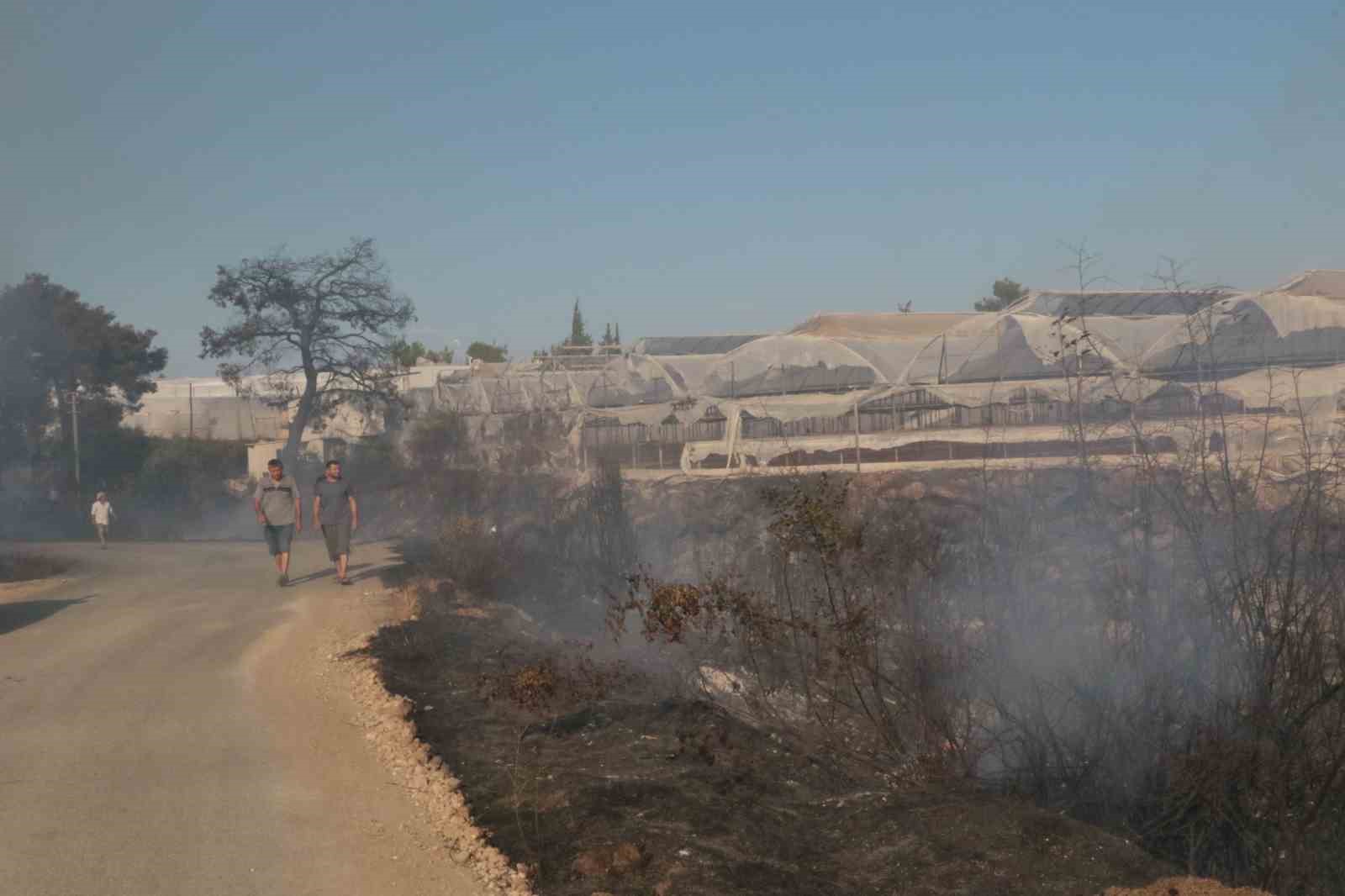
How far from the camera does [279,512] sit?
15117mm

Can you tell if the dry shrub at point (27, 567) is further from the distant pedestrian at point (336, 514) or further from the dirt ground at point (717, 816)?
the dirt ground at point (717, 816)

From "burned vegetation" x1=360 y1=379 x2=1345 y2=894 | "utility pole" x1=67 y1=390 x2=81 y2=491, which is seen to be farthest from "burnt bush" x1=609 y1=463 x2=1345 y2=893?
"utility pole" x1=67 y1=390 x2=81 y2=491

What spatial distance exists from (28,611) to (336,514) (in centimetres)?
339

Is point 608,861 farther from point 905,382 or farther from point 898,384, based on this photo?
point 905,382

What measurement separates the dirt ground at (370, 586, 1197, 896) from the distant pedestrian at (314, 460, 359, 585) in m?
5.59

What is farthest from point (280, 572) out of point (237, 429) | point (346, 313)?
point (237, 429)

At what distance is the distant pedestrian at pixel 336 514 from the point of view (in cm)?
1500

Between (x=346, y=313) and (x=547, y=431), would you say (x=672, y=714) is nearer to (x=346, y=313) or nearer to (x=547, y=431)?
(x=547, y=431)

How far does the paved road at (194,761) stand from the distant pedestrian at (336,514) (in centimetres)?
138

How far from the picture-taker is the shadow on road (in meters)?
12.5

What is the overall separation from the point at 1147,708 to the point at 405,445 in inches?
1192

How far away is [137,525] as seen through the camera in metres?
33.2

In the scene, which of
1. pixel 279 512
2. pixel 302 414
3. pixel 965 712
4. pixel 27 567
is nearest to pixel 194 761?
pixel 965 712

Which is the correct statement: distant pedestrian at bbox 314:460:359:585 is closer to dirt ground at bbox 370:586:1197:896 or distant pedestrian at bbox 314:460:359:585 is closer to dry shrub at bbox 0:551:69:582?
dry shrub at bbox 0:551:69:582
